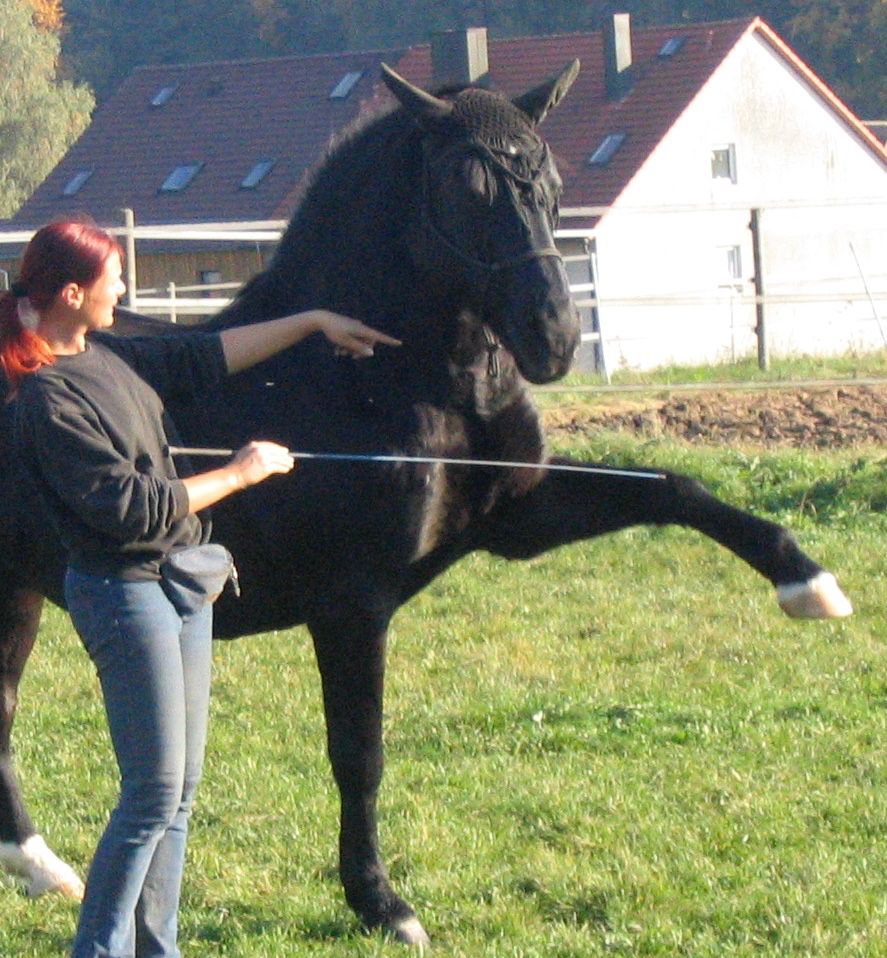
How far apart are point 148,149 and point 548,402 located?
30.2 meters


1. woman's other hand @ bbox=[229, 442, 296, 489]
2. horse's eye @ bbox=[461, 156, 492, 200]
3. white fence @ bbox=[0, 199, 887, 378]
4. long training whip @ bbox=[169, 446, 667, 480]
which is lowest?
white fence @ bbox=[0, 199, 887, 378]

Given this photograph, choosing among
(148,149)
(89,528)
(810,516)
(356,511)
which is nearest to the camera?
(89,528)

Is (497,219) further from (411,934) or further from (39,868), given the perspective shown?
(39,868)

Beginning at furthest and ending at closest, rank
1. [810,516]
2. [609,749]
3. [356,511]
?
[810,516], [609,749], [356,511]

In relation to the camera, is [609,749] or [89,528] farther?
[609,749]

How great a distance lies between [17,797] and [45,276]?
2167 millimetres

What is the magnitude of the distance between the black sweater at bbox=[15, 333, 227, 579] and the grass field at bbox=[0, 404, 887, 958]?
1.31m

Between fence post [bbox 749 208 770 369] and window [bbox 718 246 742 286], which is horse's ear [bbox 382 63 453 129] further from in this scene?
window [bbox 718 246 742 286]

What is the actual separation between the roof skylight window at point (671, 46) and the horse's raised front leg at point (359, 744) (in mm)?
34877

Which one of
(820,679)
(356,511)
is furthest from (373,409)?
(820,679)

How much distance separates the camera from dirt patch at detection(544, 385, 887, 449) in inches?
582

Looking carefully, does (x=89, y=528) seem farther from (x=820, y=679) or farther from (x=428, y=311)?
(x=820, y=679)

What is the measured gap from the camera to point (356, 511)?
463 cm

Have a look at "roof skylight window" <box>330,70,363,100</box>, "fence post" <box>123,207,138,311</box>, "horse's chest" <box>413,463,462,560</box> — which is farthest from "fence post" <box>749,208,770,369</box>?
"roof skylight window" <box>330,70,363,100</box>
